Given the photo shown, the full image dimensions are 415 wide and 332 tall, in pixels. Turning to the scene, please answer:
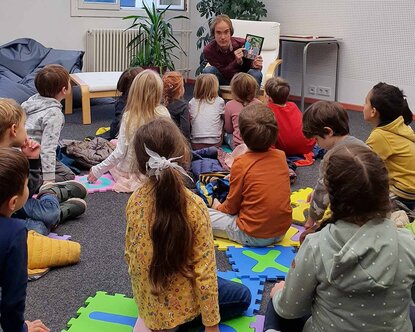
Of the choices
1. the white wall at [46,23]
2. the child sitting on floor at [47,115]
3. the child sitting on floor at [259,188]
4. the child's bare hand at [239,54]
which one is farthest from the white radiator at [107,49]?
the child sitting on floor at [259,188]

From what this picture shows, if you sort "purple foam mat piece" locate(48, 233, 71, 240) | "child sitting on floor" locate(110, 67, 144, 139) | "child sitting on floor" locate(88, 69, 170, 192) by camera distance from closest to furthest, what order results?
"purple foam mat piece" locate(48, 233, 71, 240)
"child sitting on floor" locate(88, 69, 170, 192)
"child sitting on floor" locate(110, 67, 144, 139)

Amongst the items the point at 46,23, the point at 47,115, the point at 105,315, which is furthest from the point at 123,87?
the point at 46,23

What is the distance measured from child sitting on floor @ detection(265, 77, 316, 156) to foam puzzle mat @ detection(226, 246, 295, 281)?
58.0 inches

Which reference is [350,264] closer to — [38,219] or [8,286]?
[8,286]

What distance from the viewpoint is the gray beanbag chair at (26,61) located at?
16.8ft

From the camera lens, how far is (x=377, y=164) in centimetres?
136

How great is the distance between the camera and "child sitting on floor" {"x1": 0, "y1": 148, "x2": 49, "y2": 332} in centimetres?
145

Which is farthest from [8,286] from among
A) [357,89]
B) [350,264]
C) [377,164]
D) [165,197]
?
[357,89]

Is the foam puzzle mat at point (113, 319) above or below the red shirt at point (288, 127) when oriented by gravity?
below

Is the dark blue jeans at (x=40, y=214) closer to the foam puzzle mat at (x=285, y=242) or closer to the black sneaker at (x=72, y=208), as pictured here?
the black sneaker at (x=72, y=208)

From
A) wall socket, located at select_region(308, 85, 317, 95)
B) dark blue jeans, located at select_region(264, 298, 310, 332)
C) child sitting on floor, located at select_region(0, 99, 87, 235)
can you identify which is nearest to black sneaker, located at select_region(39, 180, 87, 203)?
child sitting on floor, located at select_region(0, 99, 87, 235)

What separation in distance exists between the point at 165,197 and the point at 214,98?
2492 mm

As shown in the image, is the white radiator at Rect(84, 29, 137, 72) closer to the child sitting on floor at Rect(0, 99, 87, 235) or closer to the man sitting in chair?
the man sitting in chair

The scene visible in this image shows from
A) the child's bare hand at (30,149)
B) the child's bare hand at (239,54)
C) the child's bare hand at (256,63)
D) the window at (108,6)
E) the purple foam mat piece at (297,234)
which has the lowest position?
the purple foam mat piece at (297,234)
